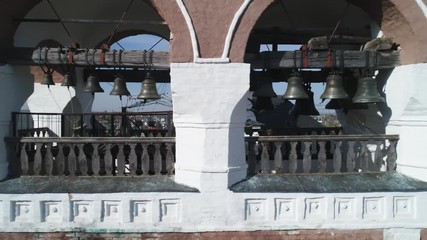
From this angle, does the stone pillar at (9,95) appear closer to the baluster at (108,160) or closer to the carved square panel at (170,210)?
the baluster at (108,160)

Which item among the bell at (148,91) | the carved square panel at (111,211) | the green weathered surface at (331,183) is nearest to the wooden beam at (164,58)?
the bell at (148,91)

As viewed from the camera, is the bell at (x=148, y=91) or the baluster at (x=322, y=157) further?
the bell at (x=148, y=91)

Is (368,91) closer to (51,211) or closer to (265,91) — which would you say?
(265,91)

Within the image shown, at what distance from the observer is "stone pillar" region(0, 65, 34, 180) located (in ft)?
16.5

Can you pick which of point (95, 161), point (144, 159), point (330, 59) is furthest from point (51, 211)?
point (330, 59)

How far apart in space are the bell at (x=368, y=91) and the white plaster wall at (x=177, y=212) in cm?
123

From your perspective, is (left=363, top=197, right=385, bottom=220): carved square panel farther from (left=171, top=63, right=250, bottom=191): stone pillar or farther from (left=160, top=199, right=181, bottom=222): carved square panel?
(left=160, top=199, right=181, bottom=222): carved square panel

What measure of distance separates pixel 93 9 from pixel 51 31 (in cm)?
96

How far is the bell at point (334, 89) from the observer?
501 centimetres

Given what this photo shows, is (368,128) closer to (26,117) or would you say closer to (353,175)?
(353,175)

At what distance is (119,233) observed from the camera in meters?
4.68

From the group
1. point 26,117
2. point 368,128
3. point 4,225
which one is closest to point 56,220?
point 4,225

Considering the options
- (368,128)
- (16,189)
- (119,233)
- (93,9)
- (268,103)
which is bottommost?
(119,233)

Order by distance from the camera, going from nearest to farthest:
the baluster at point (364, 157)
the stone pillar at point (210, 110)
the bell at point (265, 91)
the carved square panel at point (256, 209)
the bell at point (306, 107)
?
the stone pillar at point (210, 110) < the carved square panel at point (256, 209) < the baluster at point (364, 157) < the bell at point (265, 91) < the bell at point (306, 107)
